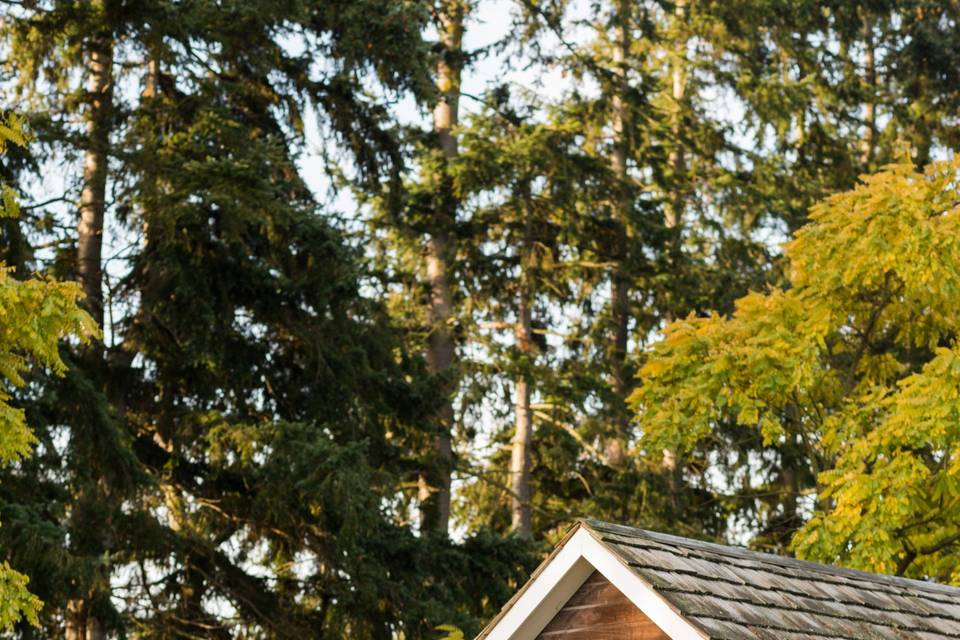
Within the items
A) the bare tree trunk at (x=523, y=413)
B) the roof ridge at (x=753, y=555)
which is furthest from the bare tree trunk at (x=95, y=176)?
the roof ridge at (x=753, y=555)

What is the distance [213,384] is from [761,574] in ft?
35.7

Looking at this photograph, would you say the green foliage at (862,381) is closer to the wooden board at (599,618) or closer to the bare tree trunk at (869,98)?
the wooden board at (599,618)

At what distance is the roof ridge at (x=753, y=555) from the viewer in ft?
24.2

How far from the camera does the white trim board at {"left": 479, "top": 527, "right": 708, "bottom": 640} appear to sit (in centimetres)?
668

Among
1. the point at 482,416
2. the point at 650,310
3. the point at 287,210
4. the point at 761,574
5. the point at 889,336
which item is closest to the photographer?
the point at 761,574

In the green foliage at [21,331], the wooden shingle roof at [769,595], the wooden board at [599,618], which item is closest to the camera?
the wooden shingle roof at [769,595]

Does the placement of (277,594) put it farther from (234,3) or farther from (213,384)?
(234,3)

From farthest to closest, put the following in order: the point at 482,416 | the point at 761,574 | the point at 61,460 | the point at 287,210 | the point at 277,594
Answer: the point at 482,416 < the point at 277,594 < the point at 287,210 < the point at 61,460 < the point at 761,574

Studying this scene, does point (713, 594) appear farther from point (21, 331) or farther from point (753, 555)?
point (21, 331)

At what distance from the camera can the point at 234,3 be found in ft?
52.1

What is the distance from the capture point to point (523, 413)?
77.7ft

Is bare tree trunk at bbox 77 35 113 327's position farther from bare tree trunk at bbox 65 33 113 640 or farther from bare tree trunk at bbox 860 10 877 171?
bare tree trunk at bbox 860 10 877 171

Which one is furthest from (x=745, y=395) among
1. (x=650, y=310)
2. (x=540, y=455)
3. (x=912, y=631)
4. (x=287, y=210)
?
(x=650, y=310)

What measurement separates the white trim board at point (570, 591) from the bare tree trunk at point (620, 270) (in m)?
16.7
